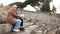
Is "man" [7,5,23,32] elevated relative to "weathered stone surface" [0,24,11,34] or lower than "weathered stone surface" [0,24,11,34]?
elevated

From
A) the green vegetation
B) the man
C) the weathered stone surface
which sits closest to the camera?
the weathered stone surface

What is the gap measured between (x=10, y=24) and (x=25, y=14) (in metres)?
0.52

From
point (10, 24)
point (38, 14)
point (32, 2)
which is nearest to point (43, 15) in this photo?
point (38, 14)

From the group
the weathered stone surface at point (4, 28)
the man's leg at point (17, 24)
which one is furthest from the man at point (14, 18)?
the weathered stone surface at point (4, 28)

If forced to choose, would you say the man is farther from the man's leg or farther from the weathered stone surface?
the weathered stone surface

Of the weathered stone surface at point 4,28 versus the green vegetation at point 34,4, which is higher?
the green vegetation at point 34,4

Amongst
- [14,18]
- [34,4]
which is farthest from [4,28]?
[34,4]

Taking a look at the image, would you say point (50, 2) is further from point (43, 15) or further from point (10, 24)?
point (10, 24)

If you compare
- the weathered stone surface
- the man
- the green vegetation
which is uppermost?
the green vegetation

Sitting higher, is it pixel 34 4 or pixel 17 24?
pixel 34 4

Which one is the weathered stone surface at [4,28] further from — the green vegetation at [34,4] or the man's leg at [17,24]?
the green vegetation at [34,4]

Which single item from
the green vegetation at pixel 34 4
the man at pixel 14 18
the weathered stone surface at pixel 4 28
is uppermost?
the green vegetation at pixel 34 4

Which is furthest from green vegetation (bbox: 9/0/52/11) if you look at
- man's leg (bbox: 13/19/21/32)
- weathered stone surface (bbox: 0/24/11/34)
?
weathered stone surface (bbox: 0/24/11/34)

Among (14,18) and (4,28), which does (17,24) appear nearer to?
(14,18)
